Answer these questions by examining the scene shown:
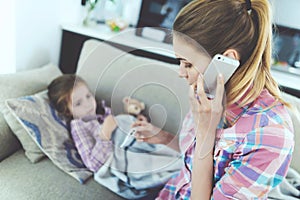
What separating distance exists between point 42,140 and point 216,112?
0.72 meters

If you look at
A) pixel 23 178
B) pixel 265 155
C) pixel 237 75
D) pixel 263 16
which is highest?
pixel 263 16

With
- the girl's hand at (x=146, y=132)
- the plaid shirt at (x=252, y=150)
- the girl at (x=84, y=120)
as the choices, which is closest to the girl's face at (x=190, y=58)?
the plaid shirt at (x=252, y=150)

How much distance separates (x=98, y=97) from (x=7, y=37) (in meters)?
0.63

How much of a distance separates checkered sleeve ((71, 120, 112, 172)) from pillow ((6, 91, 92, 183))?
0.03 meters

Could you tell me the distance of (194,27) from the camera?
0.65 m

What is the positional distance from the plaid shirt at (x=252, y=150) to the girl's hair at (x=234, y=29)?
0.09 m

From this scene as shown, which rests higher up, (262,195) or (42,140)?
(262,195)

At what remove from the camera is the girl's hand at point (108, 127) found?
3.79ft

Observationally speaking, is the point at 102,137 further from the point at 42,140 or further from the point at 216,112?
the point at 216,112

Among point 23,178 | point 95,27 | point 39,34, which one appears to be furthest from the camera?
point 95,27

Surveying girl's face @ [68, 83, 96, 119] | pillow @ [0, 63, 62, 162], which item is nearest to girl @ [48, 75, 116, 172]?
girl's face @ [68, 83, 96, 119]

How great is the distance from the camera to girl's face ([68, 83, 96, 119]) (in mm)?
1167

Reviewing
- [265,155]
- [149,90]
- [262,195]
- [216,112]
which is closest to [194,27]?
[216,112]

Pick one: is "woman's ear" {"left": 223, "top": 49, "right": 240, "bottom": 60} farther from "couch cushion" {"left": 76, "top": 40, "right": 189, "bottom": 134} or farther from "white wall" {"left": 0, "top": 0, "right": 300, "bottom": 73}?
"white wall" {"left": 0, "top": 0, "right": 300, "bottom": 73}
